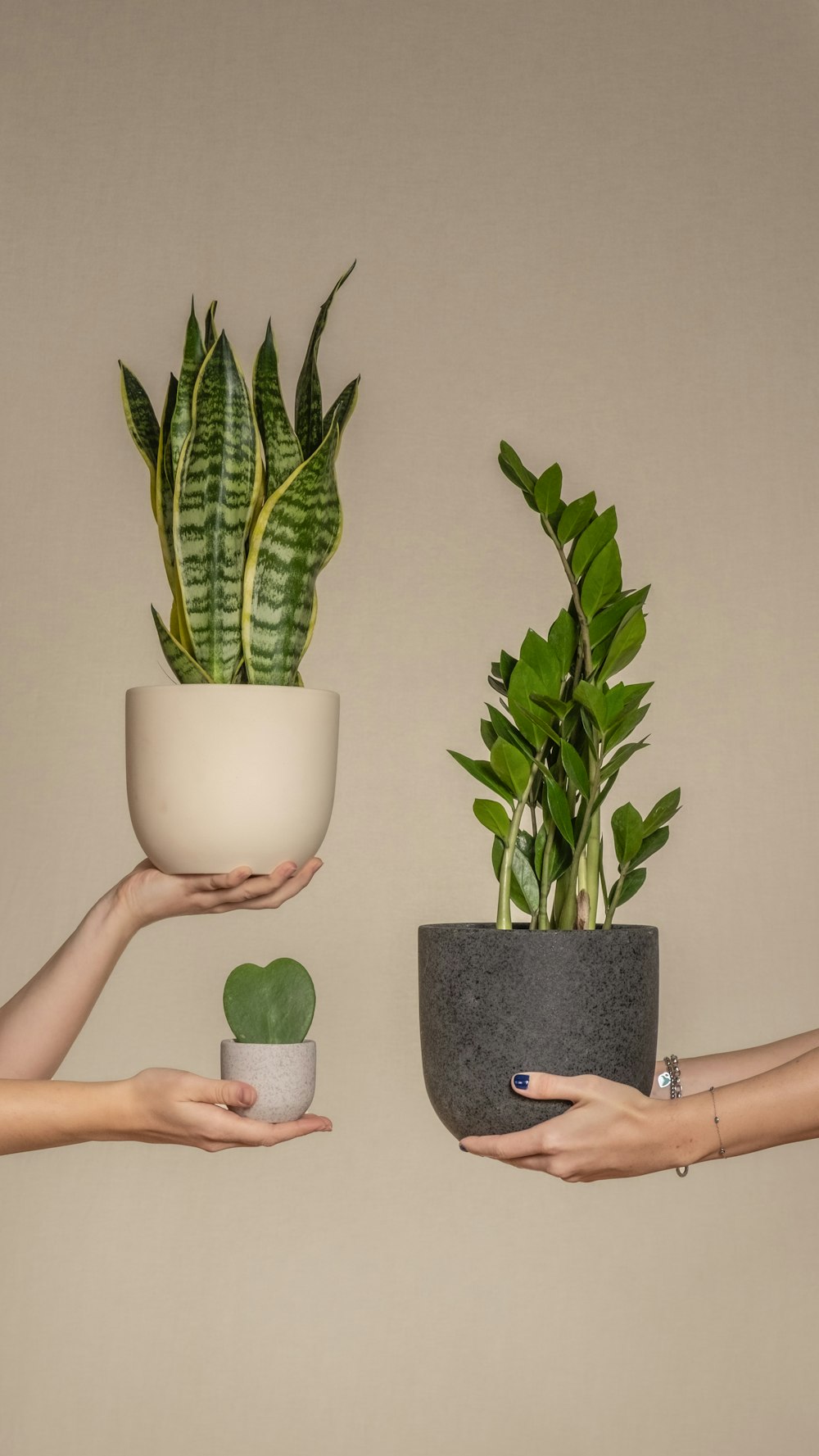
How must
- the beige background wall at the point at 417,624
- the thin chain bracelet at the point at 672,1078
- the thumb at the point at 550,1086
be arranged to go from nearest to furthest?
the thumb at the point at 550,1086
the thin chain bracelet at the point at 672,1078
the beige background wall at the point at 417,624

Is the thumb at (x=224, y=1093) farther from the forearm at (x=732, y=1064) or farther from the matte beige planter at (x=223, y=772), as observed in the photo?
the forearm at (x=732, y=1064)

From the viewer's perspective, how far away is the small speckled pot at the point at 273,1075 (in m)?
0.97

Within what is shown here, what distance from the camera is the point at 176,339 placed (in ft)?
5.60

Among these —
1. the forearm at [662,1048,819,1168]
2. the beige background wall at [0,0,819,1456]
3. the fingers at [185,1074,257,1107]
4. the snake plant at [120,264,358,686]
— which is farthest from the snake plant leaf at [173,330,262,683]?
the beige background wall at [0,0,819,1456]

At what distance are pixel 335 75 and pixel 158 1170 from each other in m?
1.52

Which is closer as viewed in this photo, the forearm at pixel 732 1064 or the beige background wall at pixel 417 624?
the forearm at pixel 732 1064

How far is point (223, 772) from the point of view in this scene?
924 mm

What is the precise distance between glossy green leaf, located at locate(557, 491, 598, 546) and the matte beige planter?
234mm

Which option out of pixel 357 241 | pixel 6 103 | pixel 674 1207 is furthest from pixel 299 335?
pixel 674 1207

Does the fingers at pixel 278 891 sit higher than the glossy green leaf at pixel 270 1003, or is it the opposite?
the fingers at pixel 278 891

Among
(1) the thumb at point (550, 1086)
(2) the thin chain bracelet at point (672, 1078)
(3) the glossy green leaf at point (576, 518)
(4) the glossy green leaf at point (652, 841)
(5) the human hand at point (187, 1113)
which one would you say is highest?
(3) the glossy green leaf at point (576, 518)

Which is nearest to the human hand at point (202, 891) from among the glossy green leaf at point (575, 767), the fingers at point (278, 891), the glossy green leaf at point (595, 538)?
the fingers at point (278, 891)

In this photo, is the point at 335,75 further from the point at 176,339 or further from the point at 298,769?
the point at 298,769

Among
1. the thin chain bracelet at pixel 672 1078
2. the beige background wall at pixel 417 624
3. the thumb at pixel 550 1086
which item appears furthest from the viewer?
the beige background wall at pixel 417 624
